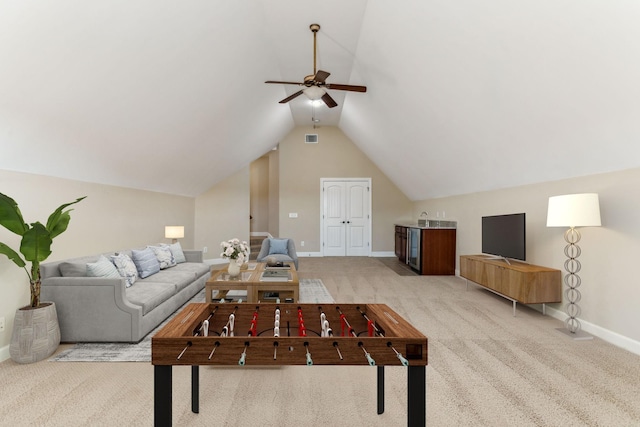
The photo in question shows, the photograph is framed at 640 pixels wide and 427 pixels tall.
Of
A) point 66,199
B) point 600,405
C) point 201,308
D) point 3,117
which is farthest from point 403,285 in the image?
point 3,117

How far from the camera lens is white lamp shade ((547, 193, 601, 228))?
3.19 metres

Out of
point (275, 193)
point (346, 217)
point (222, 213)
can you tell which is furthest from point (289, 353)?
point (275, 193)

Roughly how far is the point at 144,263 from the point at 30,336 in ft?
5.42

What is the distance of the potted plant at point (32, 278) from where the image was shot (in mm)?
2621

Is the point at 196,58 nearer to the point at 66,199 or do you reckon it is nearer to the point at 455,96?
the point at 66,199

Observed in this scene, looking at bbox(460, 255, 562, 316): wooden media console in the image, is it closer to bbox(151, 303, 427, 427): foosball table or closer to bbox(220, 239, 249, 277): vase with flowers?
bbox(151, 303, 427, 427): foosball table

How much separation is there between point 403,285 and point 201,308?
14.4ft

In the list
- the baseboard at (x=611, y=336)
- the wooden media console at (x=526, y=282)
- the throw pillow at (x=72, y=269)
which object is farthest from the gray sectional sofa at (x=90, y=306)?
the baseboard at (x=611, y=336)

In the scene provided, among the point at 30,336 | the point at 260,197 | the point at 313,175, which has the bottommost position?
the point at 30,336

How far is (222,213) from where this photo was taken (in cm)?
845

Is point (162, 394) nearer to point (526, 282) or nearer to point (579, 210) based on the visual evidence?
point (579, 210)

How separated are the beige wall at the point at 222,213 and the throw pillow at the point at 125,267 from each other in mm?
4295

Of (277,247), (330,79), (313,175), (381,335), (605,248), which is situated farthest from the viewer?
(313,175)

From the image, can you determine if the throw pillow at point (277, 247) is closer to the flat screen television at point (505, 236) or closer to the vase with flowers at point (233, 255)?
the vase with flowers at point (233, 255)
